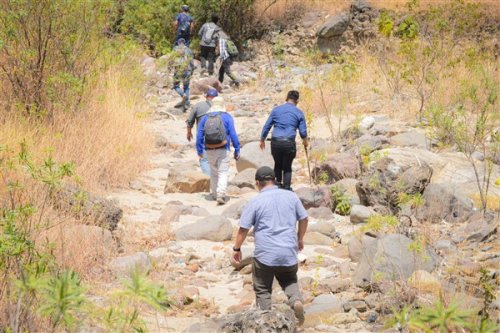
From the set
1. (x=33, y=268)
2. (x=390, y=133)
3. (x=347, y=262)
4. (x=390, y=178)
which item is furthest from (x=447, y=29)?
(x=33, y=268)

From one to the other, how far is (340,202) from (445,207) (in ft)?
4.75

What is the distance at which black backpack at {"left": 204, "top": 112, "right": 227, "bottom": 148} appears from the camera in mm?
10086

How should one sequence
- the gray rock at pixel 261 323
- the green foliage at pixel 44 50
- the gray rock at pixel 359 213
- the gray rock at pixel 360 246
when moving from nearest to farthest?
the gray rock at pixel 261 323 → the gray rock at pixel 360 246 → the gray rock at pixel 359 213 → the green foliage at pixel 44 50

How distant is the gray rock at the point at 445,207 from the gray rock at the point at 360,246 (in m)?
1.40

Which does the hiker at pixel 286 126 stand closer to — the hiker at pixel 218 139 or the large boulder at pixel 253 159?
the hiker at pixel 218 139

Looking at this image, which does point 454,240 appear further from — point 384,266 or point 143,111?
point 143,111

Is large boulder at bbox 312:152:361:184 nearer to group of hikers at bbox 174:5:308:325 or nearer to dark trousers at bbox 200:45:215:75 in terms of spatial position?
group of hikers at bbox 174:5:308:325

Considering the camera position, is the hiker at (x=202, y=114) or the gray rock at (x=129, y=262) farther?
the hiker at (x=202, y=114)

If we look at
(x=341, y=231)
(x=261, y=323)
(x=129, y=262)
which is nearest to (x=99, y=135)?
(x=341, y=231)

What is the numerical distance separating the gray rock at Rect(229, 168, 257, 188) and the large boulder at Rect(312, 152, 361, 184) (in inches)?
40.0

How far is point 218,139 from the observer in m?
10.1

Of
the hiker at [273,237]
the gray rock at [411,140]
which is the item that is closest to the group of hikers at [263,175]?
the hiker at [273,237]

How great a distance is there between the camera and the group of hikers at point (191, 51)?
57.0 ft

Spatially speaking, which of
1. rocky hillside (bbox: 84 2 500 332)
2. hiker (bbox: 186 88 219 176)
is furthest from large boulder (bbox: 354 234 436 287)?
hiker (bbox: 186 88 219 176)
